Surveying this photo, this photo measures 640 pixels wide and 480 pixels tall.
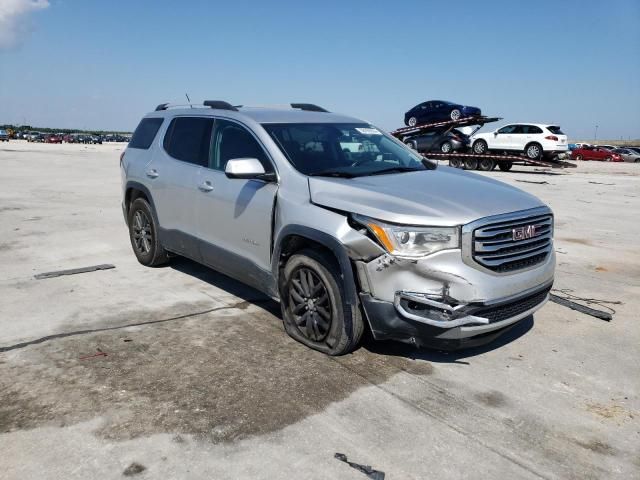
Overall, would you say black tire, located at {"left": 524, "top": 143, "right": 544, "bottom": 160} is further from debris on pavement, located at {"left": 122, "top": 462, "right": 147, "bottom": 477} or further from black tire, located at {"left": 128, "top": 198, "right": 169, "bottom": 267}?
debris on pavement, located at {"left": 122, "top": 462, "right": 147, "bottom": 477}

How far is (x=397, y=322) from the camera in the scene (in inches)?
147

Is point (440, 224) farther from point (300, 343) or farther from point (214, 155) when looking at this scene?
point (214, 155)

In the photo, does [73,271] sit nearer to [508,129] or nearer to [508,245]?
[508,245]

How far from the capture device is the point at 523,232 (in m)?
3.97

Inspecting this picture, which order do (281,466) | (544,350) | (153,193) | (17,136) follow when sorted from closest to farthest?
(281,466)
(544,350)
(153,193)
(17,136)

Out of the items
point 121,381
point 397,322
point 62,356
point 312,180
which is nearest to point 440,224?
point 397,322

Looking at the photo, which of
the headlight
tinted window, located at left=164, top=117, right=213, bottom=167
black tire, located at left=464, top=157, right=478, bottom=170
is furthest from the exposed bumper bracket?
black tire, located at left=464, top=157, right=478, bottom=170

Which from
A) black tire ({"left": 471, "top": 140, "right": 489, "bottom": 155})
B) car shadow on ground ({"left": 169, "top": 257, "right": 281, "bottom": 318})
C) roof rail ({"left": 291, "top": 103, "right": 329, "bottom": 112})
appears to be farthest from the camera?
black tire ({"left": 471, "top": 140, "right": 489, "bottom": 155})

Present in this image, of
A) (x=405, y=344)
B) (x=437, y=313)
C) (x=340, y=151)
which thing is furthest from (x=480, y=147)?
(x=437, y=313)

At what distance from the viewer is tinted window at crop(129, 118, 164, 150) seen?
652 cm

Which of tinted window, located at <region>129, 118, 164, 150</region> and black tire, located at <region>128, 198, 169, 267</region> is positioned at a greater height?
tinted window, located at <region>129, 118, 164, 150</region>

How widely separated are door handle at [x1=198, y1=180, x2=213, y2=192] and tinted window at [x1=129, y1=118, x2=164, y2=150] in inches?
59.3

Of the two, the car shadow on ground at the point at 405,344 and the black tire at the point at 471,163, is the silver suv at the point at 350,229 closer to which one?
the car shadow on ground at the point at 405,344

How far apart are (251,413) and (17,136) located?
102m
